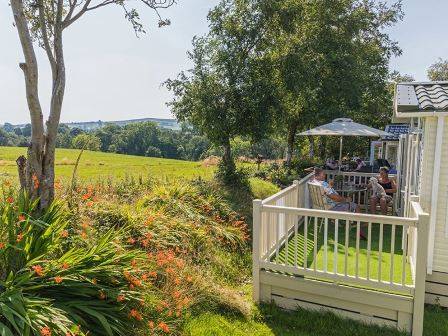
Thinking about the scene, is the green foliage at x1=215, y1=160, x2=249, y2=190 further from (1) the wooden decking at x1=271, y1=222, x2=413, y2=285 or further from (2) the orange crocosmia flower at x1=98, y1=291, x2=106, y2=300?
(2) the orange crocosmia flower at x1=98, y1=291, x2=106, y2=300

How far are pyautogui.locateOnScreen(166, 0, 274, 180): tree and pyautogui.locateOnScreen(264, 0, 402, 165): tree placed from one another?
635 millimetres

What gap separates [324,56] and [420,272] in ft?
39.5

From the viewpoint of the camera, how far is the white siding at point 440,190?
14.7 feet

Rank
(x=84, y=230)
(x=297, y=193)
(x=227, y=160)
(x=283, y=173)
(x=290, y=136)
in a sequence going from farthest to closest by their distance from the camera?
1. (x=290, y=136)
2. (x=283, y=173)
3. (x=227, y=160)
4. (x=297, y=193)
5. (x=84, y=230)

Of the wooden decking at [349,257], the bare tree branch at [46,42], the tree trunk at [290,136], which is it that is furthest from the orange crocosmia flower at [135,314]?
the tree trunk at [290,136]

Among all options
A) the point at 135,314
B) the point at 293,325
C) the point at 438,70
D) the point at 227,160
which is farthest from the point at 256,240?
the point at 438,70

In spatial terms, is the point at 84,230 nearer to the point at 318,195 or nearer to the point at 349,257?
the point at 349,257

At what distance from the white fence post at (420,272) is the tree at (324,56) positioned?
7.10 m

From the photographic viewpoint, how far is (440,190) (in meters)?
4.49

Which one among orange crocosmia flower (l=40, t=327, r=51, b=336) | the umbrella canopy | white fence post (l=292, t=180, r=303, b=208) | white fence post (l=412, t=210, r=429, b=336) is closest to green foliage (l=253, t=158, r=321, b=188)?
the umbrella canopy

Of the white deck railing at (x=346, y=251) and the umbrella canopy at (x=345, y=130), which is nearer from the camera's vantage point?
the white deck railing at (x=346, y=251)

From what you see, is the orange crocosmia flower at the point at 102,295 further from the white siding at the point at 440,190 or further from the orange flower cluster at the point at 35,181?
the white siding at the point at 440,190

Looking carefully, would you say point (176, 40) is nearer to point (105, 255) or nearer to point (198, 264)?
point (198, 264)

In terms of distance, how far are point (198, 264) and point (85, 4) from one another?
4.14 m
